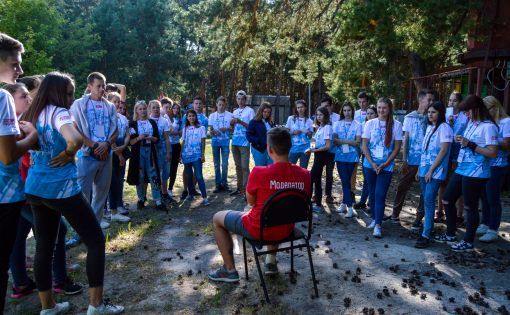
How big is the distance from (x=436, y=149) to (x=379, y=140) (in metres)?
0.86

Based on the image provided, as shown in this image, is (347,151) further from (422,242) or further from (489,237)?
(489,237)

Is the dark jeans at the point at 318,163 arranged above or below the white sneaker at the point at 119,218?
above

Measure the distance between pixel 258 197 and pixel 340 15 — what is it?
6.83 m

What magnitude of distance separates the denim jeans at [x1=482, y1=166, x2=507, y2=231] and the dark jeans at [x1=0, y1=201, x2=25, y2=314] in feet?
18.8

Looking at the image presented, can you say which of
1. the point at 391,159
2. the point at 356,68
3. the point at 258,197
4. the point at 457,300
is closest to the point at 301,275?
the point at 258,197

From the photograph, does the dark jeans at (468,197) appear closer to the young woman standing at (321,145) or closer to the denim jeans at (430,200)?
the denim jeans at (430,200)

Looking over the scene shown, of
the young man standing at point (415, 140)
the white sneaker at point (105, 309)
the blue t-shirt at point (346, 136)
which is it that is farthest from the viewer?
the blue t-shirt at point (346, 136)

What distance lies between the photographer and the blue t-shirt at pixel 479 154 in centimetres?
534

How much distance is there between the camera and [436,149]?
5.74 metres

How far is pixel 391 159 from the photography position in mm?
6203

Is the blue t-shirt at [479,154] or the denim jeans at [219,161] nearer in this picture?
the blue t-shirt at [479,154]

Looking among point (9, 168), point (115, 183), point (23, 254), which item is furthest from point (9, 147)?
point (115, 183)

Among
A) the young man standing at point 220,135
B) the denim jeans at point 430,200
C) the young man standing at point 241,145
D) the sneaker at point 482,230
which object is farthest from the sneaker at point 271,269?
the young man standing at point 220,135

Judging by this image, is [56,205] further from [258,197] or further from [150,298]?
[258,197]
